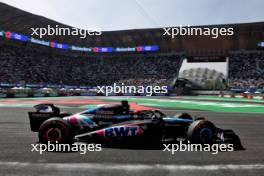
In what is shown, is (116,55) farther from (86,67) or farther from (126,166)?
(126,166)

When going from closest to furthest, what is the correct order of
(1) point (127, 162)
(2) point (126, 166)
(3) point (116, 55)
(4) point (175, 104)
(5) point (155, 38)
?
(2) point (126, 166) → (1) point (127, 162) → (4) point (175, 104) → (5) point (155, 38) → (3) point (116, 55)

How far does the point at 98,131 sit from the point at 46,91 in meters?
35.3

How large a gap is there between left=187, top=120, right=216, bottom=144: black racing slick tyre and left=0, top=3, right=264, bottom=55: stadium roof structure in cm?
4574

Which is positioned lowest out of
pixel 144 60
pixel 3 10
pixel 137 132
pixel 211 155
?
pixel 211 155

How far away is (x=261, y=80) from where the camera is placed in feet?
179

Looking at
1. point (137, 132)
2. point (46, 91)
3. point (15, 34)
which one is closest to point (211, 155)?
point (137, 132)

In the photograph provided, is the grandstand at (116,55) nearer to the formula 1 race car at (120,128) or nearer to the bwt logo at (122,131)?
the formula 1 race car at (120,128)

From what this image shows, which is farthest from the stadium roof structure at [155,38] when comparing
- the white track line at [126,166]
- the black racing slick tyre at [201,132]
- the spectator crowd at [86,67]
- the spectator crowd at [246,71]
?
the white track line at [126,166]

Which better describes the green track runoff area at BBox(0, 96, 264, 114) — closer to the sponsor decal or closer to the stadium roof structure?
the sponsor decal

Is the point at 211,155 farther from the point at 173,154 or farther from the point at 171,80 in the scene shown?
the point at 171,80

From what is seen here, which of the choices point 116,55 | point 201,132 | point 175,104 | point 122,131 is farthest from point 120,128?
point 116,55

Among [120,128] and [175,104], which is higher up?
[120,128]

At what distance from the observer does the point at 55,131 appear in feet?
21.9

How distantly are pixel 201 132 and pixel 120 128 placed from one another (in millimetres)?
1978
